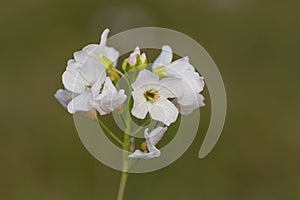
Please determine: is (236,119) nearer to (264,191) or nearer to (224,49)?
(264,191)

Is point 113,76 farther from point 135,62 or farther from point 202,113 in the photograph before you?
point 202,113

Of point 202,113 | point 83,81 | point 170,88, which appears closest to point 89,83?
point 83,81

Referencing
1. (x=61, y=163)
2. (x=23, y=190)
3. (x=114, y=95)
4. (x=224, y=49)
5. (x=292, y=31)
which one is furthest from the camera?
(x=292, y=31)

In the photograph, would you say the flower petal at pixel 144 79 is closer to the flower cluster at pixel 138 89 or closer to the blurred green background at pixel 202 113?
the flower cluster at pixel 138 89

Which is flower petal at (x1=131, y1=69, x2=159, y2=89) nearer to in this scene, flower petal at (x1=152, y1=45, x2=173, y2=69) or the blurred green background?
flower petal at (x1=152, y1=45, x2=173, y2=69)

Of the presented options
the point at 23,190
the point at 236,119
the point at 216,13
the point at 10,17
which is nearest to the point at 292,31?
the point at 216,13

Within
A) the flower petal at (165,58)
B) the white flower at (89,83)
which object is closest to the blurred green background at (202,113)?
the flower petal at (165,58)
